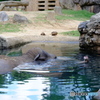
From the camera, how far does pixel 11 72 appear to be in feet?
27.9

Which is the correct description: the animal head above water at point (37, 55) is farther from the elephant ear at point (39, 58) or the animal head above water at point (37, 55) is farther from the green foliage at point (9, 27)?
the green foliage at point (9, 27)

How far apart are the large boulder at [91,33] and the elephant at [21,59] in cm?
261

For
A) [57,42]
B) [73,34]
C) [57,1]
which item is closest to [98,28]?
[57,42]

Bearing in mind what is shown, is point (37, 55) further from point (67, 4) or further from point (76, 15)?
point (67, 4)

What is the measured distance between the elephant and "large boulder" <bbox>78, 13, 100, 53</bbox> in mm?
2611

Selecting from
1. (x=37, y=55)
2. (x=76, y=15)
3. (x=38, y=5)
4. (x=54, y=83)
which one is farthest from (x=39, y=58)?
(x=38, y=5)

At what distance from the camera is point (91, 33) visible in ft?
41.1

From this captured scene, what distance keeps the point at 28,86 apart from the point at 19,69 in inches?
71.0

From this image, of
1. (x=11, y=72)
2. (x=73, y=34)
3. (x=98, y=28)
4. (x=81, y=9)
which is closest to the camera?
(x=11, y=72)

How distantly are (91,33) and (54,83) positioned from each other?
562 centimetres

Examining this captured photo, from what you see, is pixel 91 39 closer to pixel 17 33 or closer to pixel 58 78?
pixel 58 78

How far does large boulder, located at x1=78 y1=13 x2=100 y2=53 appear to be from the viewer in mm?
12273

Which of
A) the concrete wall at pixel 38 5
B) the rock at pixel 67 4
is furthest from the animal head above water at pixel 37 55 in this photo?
the concrete wall at pixel 38 5

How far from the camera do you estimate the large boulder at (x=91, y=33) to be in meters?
12.3
